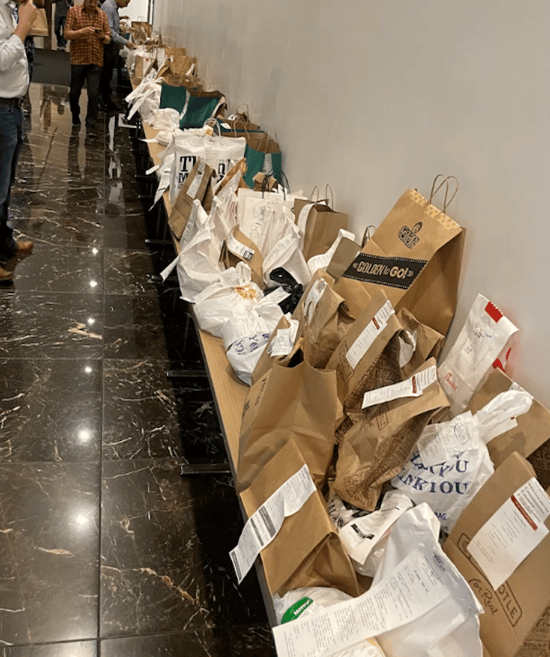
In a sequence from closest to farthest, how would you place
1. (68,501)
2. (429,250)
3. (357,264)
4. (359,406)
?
(359,406) → (429,250) → (357,264) → (68,501)

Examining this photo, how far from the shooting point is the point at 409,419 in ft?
3.80

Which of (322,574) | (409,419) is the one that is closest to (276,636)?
(322,574)

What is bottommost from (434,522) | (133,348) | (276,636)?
(133,348)

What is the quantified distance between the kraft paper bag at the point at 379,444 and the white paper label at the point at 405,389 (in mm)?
11

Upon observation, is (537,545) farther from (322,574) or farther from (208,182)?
(208,182)

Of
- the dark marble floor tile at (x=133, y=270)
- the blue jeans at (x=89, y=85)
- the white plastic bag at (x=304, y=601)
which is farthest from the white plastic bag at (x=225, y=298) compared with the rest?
the blue jeans at (x=89, y=85)

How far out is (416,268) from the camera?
1.49 m

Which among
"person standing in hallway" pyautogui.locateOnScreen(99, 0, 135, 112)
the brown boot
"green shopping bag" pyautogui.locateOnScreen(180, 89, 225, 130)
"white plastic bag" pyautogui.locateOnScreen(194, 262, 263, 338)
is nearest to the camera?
"white plastic bag" pyautogui.locateOnScreen(194, 262, 263, 338)

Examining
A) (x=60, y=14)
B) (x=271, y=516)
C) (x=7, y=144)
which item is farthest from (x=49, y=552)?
(x=60, y=14)

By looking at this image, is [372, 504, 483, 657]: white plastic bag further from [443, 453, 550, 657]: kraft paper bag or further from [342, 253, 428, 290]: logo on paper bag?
[342, 253, 428, 290]: logo on paper bag

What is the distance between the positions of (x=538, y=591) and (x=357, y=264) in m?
0.93

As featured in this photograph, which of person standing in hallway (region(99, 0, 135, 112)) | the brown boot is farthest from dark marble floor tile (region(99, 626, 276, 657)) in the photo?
person standing in hallway (region(99, 0, 135, 112))

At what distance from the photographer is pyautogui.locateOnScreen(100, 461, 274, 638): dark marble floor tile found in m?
1.73

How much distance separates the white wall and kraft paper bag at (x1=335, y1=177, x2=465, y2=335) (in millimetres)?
46
